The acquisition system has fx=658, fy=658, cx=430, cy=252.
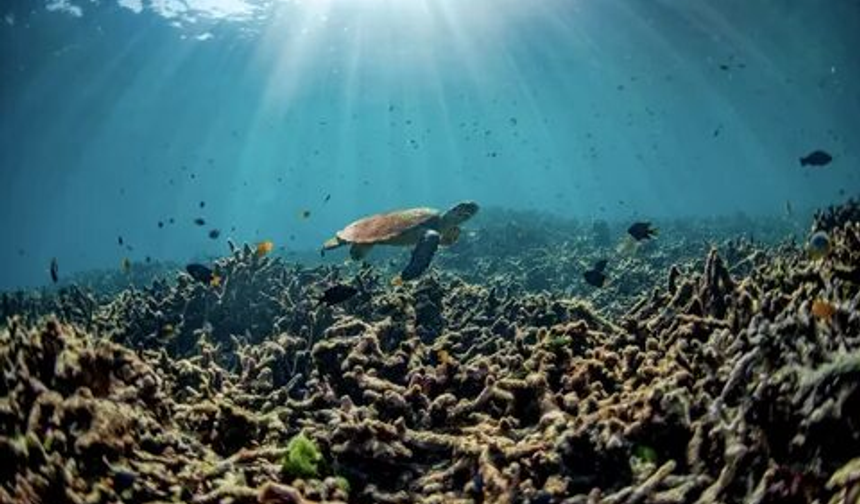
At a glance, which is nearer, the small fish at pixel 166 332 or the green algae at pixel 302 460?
the green algae at pixel 302 460

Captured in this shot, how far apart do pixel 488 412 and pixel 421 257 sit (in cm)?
461

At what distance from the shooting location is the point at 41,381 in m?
3.66

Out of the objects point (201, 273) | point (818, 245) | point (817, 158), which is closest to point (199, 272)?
point (201, 273)

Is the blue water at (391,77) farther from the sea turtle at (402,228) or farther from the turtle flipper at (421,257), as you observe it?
the turtle flipper at (421,257)

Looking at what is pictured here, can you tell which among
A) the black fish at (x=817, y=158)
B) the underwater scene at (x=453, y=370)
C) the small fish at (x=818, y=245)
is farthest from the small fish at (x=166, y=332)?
the black fish at (x=817, y=158)

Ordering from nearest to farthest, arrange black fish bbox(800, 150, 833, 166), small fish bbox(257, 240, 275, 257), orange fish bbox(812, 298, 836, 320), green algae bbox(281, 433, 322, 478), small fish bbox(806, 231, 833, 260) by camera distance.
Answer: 1. orange fish bbox(812, 298, 836, 320)
2. green algae bbox(281, 433, 322, 478)
3. small fish bbox(806, 231, 833, 260)
4. small fish bbox(257, 240, 275, 257)
5. black fish bbox(800, 150, 833, 166)

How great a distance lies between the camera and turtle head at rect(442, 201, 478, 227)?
35.7 feet

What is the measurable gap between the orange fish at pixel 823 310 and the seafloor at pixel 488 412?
0.03 ft

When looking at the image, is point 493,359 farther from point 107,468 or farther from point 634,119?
point 634,119

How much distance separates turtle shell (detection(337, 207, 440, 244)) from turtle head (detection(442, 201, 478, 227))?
198 mm

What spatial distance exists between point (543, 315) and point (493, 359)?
7.64 ft

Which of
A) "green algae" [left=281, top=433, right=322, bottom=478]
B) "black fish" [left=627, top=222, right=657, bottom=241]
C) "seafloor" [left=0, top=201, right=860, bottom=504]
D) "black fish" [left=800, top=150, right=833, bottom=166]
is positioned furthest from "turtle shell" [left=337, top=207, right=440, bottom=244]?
"black fish" [left=800, top=150, right=833, bottom=166]

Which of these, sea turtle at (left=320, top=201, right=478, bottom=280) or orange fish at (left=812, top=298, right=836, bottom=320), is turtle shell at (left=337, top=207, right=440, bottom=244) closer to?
sea turtle at (left=320, top=201, right=478, bottom=280)

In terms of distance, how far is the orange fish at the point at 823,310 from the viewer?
3412 mm
